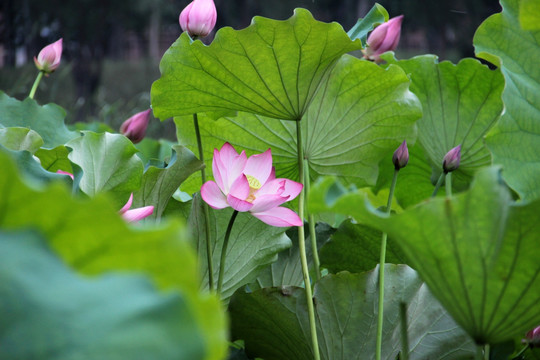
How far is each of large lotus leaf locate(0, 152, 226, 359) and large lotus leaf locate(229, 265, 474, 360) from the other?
0.28 metres

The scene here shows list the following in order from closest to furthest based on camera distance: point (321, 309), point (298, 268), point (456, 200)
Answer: point (456, 200)
point (321, 309)
point (298, 268)

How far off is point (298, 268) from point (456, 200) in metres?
0.30

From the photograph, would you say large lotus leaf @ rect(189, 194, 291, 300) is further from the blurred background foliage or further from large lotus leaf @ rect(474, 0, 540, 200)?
the blurred background foliage

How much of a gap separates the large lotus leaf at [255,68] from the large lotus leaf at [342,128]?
65 millimetres

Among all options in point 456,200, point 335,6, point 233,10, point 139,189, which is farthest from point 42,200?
point 335,6

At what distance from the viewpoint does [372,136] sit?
609 millimetres

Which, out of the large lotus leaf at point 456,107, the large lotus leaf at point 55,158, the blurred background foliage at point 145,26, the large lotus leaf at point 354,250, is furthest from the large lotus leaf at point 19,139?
the blurred background foliage at point 145,26

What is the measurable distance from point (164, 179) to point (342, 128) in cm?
19

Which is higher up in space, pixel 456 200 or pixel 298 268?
pixel 456 200

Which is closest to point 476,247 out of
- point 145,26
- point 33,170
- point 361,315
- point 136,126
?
point 361,315

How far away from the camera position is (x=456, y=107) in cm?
66

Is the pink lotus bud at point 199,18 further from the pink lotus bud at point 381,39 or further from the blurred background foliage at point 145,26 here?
the blurred background foliage at point 145,26

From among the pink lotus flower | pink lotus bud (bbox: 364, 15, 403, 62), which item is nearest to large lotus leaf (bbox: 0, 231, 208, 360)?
the pink lotus flower

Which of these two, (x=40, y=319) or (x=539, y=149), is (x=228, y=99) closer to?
(x=539, y=149)
